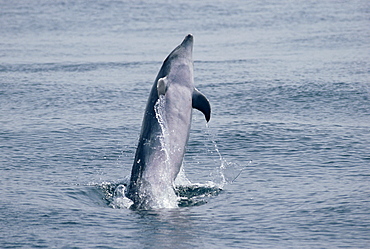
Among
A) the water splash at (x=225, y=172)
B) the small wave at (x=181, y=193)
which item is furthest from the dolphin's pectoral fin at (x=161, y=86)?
the water splash at (x=225, y=172)

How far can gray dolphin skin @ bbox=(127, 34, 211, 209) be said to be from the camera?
16781mm

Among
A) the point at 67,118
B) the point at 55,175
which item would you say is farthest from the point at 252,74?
the point at 55,175

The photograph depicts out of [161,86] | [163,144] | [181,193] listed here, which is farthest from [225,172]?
[161,86]

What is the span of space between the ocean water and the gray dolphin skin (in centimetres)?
48

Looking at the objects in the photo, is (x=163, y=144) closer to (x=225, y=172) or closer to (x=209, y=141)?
(x=225, y=172)

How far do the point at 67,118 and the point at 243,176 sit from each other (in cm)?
949

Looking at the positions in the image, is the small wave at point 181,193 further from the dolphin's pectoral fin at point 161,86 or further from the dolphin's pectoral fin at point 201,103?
the dolphin's pectoral fin at point 161,86

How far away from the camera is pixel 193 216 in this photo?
16500 millimetres

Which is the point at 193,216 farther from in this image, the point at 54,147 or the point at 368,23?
the point at 368,23

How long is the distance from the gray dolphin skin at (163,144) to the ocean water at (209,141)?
19.0 inches

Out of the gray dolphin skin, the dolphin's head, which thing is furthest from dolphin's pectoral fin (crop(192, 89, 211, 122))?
the dolphin's head

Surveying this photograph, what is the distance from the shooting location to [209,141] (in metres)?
23.6

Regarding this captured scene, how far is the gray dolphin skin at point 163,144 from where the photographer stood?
1678 centimetres

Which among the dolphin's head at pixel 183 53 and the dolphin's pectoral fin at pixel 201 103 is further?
the dolphin's head at pixel 183 53
